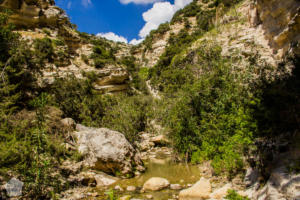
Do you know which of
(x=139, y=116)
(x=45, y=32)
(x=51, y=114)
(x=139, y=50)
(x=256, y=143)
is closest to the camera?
(x=256, y=143)

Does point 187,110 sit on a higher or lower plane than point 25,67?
lower

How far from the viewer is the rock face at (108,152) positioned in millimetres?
11594

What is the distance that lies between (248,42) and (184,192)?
619 inches

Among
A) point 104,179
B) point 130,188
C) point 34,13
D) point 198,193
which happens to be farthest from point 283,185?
point 34,13

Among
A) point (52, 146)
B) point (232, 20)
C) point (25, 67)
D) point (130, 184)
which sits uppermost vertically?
point (232, 20)

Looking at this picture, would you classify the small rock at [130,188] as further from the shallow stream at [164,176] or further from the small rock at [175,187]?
the small rock at [175,187]

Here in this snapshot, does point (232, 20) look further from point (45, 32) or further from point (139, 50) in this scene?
point (139, 50)

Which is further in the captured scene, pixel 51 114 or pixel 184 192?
pixel 51 114

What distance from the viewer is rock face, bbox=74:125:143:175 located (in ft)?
38.0

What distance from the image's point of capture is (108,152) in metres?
11.7

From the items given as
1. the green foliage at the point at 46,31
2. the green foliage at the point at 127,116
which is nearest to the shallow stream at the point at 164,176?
the green foliage at the point at 127,116

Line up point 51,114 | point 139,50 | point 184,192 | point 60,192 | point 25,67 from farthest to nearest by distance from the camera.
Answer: point 139,50 → point 25,67 → point 51,114 → point 60,192 → point 184,192

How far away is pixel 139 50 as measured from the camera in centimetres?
6166

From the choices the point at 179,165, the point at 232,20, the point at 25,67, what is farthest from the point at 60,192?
the point at 232,20
